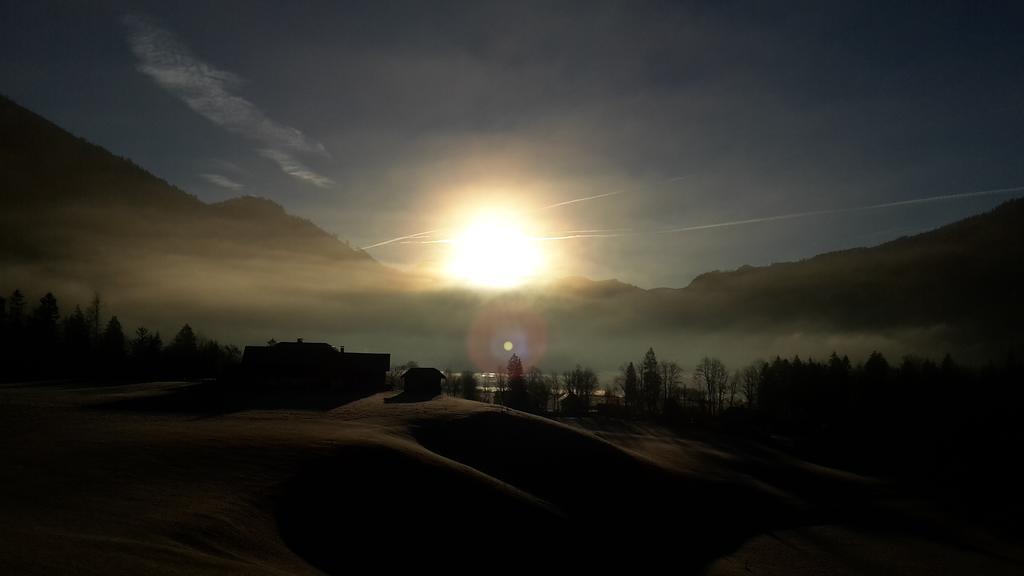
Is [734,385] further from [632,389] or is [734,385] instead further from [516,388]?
[516,388]

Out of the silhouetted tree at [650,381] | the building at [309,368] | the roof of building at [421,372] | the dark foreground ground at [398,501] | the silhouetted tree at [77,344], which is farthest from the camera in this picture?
the silhouetted tree at [650,381]

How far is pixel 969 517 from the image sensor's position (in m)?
53.3

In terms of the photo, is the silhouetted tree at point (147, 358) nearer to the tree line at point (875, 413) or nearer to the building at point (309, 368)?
the building at point (309, 368)

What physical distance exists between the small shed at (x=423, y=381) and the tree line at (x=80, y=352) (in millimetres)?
38615

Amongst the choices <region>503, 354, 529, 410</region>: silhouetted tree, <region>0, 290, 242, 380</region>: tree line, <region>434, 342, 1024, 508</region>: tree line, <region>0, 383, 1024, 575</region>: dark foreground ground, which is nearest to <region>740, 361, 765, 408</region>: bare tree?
<region>434, 342, 1024, 508</region>: tree line

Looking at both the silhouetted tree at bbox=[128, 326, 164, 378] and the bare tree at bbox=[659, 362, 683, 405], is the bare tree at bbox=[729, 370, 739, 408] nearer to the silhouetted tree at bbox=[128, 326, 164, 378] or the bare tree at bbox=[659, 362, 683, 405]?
the bare tree at bbox=[659, 362, 683, 405]

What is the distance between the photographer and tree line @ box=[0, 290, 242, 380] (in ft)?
332

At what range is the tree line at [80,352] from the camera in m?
101

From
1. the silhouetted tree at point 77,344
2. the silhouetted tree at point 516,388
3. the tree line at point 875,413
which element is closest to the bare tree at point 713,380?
the tree line at point 875,413

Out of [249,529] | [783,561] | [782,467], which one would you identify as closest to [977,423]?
[782,467]

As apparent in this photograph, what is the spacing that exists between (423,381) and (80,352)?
76854 mm

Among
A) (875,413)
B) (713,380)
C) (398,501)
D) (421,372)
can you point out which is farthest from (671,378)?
(398,501)

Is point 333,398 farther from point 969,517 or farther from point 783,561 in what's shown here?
point 969,517

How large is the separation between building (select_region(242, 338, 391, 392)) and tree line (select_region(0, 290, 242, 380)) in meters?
23.1
